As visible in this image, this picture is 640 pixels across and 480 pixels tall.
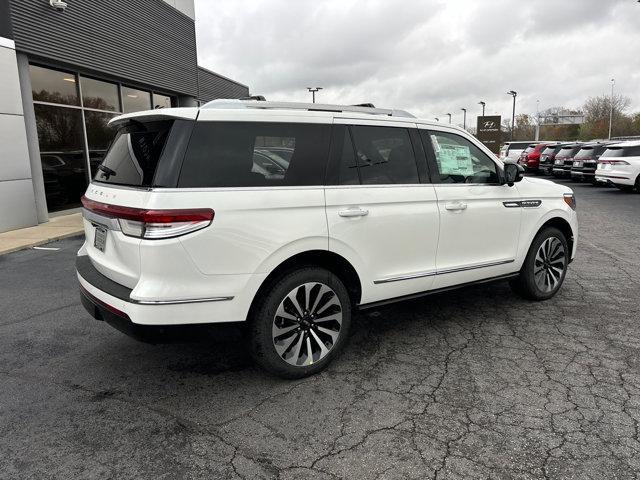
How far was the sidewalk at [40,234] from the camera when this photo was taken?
838 cm

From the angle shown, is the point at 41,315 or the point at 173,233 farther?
the point at 41,315

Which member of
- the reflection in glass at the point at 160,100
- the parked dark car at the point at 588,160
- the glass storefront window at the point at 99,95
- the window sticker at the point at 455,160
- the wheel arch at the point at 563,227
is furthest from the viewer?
the parked dark car at the point at 588,160

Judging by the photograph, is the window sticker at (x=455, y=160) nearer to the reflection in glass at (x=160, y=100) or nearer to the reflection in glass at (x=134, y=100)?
the reflection in glass at (x=134, y=100)

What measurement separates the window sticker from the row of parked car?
10.1m

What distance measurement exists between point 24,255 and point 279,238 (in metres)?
6.50

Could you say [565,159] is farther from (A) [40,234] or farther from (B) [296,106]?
(B) [296,106]

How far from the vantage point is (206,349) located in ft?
12.8

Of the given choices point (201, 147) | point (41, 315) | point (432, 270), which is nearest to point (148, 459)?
point (201, 147)

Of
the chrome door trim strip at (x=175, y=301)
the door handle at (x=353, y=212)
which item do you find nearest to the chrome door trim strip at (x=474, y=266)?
the door handle at (x=353, y=212)

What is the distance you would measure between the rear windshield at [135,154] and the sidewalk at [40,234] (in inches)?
227

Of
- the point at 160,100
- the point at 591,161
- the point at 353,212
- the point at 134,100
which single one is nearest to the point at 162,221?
the point at 353,212

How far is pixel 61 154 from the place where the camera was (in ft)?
38.6

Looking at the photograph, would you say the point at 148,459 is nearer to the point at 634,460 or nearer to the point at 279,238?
the point at 279,238

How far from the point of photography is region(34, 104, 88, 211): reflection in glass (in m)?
11.2
